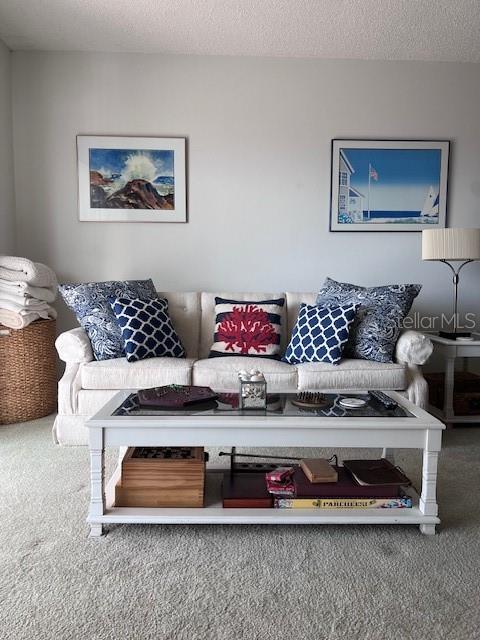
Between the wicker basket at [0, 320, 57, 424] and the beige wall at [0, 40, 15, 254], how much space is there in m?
0.77

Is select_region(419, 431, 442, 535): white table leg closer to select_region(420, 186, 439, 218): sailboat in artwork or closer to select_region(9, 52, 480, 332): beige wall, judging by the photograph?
select_region(9, 52, 480, 332): beige wall

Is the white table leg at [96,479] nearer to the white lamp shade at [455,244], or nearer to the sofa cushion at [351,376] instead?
the sofa cushion at [351,376]

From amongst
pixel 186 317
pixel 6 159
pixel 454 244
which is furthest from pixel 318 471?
pixel 6 159

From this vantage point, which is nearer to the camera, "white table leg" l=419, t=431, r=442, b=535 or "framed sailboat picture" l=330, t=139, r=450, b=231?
"white table leg" l=419, t=431, r=442, b=535

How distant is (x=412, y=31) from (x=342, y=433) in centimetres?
287

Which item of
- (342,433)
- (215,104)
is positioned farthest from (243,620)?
(215,104)

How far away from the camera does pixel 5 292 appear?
3.01 metres

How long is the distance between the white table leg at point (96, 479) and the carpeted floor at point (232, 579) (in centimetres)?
6

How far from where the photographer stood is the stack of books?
1.74m

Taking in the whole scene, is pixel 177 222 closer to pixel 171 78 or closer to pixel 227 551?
pixel 171 78

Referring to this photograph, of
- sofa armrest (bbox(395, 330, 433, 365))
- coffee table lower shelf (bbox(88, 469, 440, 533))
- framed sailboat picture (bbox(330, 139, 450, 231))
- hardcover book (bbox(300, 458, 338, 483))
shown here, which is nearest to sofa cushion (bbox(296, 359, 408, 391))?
sofa armrest (bbox(395, 330, 433, 365))

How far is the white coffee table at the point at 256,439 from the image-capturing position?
5.46ft

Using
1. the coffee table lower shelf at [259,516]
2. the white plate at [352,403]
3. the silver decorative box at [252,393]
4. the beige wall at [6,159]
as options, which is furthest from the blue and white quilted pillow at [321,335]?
the beige wall at [6,159]

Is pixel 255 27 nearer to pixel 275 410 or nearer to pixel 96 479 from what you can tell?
pixel 275 410
